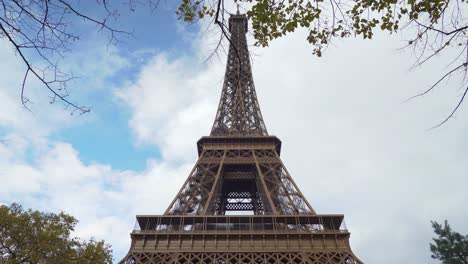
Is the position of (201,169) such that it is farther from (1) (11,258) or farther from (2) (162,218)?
(1) (11,258)

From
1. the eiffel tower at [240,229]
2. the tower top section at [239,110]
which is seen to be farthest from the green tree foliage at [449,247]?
the tower top section at [239,110]

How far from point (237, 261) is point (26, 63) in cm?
2088

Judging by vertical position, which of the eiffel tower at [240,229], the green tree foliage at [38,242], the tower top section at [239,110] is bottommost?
the green tree foliage at [38,242]

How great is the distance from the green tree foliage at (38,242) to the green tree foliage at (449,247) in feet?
73.4

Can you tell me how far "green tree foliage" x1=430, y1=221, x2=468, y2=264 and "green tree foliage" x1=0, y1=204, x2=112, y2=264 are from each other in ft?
73.4

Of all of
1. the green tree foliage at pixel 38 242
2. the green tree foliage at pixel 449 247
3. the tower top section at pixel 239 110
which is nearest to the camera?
the green tree foliage at pixel 38 242

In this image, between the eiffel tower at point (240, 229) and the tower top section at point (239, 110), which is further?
the tower top section at point (239, 110)

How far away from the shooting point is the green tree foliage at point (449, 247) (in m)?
21.2

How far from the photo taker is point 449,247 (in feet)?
71.7

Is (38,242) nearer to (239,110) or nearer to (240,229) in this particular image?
(240,229)

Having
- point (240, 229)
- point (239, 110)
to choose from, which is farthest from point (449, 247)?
point (239, 110)

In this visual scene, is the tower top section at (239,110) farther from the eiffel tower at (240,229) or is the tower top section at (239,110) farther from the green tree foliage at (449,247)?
the green tree foliage at (449,247)

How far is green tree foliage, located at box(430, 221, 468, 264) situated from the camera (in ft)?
69.6

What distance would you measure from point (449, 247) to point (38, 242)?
25.5m
